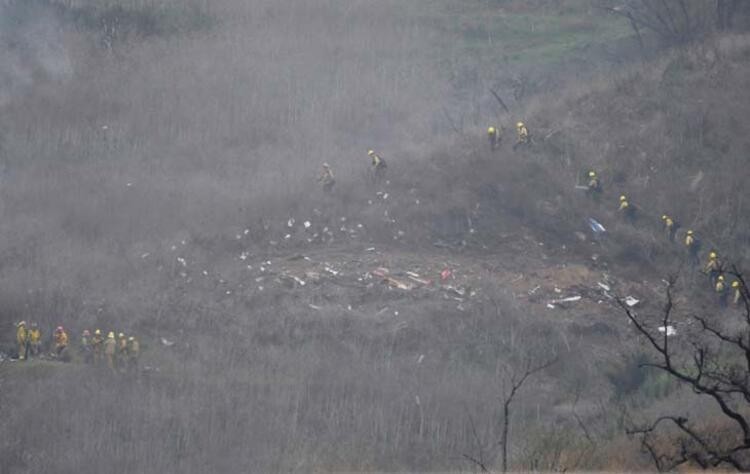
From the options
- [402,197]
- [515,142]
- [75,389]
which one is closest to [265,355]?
[75,389]

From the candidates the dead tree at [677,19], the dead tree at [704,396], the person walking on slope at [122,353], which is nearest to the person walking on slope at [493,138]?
the dead tree at [704,396]

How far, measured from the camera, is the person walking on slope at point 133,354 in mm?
21969

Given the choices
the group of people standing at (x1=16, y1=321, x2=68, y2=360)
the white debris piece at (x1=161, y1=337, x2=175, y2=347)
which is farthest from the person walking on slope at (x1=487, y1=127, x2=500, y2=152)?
the group of people standing at (x1=16, y1=321, x2=68, y2=360)

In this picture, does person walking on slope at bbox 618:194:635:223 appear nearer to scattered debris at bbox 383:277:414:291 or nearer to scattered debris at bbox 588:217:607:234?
scattered debris at bbox 588:217:607:234

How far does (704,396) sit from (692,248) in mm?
6544

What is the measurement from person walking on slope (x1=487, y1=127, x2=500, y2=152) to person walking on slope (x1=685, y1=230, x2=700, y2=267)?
4771 mm

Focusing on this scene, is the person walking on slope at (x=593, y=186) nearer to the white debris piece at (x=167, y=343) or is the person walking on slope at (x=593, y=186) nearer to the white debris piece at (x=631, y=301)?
the white debris piece at (x=631, y=301)

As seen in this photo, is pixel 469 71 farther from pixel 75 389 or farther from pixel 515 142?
pixel 75 389

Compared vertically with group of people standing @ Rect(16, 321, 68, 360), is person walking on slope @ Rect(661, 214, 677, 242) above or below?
above

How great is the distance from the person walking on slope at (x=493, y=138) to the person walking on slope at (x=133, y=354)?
9927 millimetres

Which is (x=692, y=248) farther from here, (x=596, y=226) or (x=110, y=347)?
(x=110, y=347)

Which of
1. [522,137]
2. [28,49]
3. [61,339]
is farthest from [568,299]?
[28,49]

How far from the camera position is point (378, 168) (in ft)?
93.0

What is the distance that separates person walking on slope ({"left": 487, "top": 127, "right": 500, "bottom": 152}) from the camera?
94.9ft
